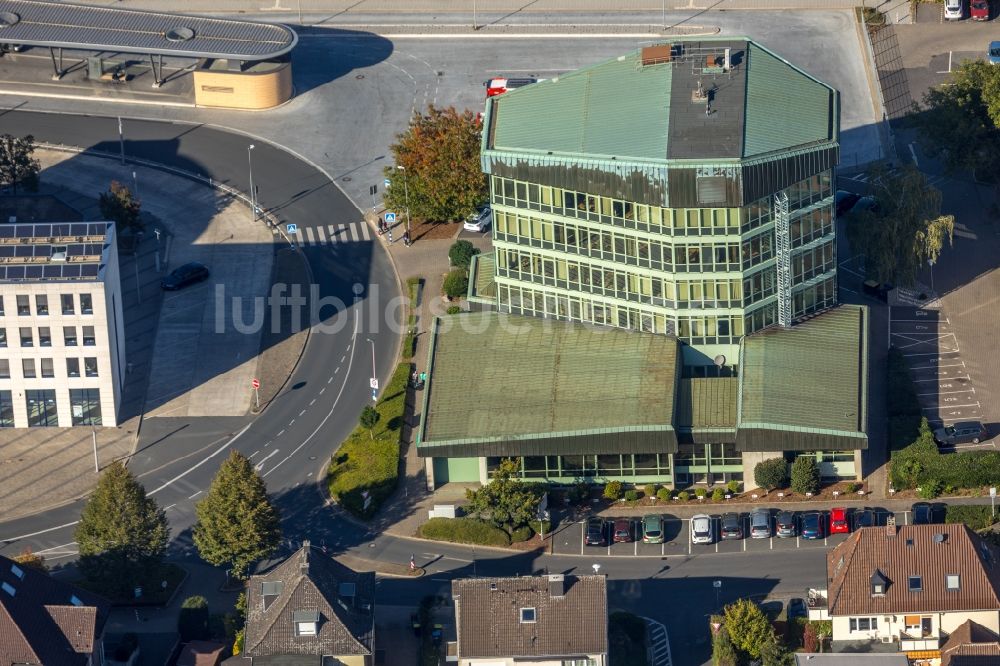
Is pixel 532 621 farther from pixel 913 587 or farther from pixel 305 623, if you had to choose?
pixel 913 587

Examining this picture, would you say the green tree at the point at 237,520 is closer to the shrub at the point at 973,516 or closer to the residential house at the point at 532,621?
the residential house at the point at 532,621

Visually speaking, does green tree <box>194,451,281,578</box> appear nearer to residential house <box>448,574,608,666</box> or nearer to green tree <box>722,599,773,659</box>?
residential house <box>448,574,608,666</box>

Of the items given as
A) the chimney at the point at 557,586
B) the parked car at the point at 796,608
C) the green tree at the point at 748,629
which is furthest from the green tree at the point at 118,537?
the parked car at the point at 796,608

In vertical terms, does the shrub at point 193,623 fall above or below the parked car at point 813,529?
below

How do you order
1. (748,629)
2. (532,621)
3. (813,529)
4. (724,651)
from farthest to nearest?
1. (813,529)
2. (748,629)
3. (724,651)
4. (532,621)

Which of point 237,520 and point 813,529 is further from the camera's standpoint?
point 813,529

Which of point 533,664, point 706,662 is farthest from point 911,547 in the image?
point 533,664

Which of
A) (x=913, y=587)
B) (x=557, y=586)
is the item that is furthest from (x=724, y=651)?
(x=913, y=587)
